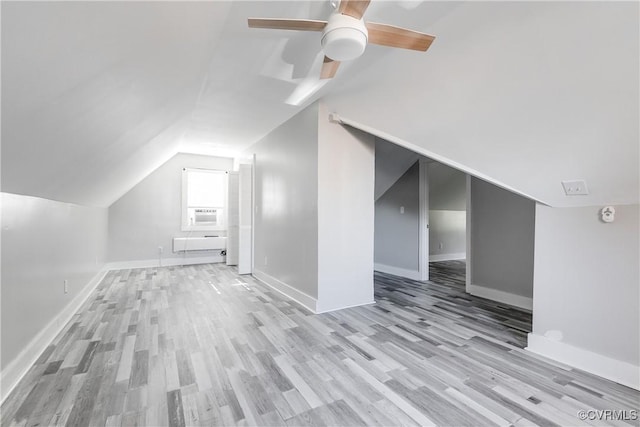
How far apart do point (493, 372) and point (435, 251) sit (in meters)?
5.15

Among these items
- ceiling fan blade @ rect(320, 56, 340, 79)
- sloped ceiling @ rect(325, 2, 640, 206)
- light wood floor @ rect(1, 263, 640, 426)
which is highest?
ceiling fan blade @ rect(320, 56, 340, 79)

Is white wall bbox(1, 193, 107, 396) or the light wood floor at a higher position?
white wall bbox(1, 193, 107, 396)

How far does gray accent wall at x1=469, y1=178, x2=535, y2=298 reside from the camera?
339 centimetres

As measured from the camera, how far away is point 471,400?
169cm

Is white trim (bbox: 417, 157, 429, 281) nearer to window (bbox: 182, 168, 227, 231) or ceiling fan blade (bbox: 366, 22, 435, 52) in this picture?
ceiling fan blade (bbox: 366, 22, 435, 52)

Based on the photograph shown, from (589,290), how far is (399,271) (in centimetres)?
322

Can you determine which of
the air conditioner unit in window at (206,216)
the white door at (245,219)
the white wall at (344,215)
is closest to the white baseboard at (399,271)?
the white wall at (344,215)

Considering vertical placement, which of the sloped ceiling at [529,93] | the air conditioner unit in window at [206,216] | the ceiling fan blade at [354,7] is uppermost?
the ceiling fan blade at [354,7]

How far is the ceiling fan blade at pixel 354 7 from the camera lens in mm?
1454

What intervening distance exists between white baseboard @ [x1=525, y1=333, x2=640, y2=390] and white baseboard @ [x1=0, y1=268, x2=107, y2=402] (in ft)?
11.9

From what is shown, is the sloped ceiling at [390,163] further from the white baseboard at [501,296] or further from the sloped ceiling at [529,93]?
the sloped ceiling at [529,93]

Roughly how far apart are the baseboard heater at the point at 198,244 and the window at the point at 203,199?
32 centimetres

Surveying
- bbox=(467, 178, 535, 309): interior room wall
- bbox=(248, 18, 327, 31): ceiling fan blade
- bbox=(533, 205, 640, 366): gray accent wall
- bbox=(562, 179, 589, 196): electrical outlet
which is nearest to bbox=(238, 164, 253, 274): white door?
bbox=(467, 178, 535, 309): interior room wall

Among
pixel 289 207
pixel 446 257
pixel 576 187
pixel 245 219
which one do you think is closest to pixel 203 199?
pixel 245 219
